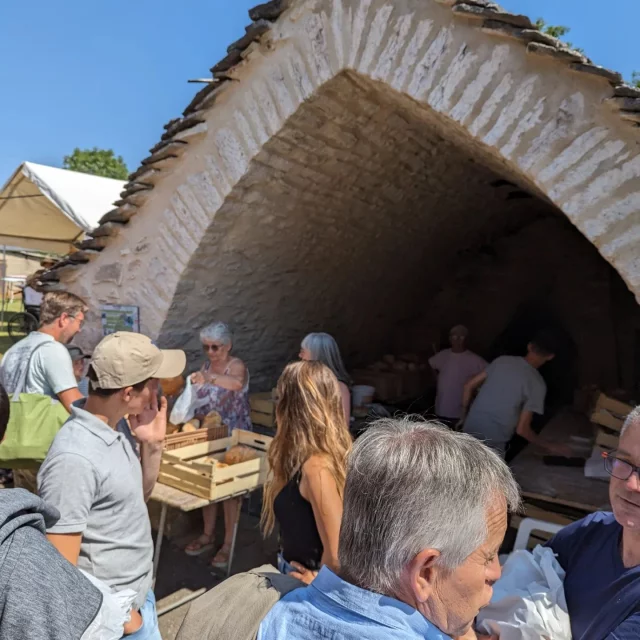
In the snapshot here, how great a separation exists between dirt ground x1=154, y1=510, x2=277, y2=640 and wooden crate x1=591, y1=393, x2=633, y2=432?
260 centimetres

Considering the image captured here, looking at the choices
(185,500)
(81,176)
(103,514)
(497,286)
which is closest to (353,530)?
(103,514)

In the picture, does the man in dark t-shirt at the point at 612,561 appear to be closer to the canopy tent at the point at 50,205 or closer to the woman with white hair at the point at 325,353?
the woman with white hair at the point at 325,353

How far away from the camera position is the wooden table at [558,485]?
332 centimetres

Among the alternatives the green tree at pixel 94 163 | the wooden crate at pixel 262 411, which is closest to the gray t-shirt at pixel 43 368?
the wooden crate at pixel 262 411

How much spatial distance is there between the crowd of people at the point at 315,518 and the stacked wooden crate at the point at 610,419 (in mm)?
1969

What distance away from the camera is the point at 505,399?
12.7ft

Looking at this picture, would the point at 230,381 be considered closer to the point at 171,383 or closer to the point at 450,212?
the point at 171,383

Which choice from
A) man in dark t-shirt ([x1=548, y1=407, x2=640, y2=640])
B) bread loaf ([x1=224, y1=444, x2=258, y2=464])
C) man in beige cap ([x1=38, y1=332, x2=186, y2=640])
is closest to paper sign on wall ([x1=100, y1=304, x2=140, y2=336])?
bread loaf ([x1=224, y1=444, x2=258, y2=464])

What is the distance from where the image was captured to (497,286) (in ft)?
26.3

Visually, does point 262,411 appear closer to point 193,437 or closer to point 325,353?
point 193,437

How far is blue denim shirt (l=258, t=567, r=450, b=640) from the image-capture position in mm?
960

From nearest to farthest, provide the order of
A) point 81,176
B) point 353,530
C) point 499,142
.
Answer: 1. point 353,530
2. point 499,142
3. point 81,176

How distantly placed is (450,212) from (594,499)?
12.2 ft

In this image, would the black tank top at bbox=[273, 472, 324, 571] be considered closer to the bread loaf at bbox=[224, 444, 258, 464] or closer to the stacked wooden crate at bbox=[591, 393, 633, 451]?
the bread loaf at bbox=[224, 444, 258, 464]
